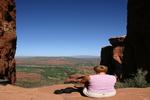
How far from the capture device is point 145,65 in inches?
738

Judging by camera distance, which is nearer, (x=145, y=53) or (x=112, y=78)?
(x=112, y=78)

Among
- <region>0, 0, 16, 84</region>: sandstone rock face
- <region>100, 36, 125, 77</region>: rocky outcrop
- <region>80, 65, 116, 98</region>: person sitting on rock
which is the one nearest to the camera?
<region>80, 65, 116, 98</region>: person sitting on rock

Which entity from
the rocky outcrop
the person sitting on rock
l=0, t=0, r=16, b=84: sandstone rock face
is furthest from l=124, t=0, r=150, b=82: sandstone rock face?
the rocky outcrop

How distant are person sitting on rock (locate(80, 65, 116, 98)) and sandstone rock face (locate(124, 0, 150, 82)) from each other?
884 cm

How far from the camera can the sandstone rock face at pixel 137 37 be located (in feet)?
62.8

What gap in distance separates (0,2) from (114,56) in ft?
98.1

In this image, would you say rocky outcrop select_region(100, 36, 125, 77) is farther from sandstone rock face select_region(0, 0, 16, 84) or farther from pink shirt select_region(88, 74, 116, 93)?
pink shirt select_region(88, 74, 116, 93)

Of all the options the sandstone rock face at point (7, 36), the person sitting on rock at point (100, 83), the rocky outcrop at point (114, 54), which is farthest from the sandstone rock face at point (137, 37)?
the rocky outcrop at point (114, 54)

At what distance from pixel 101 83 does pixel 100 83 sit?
31mm

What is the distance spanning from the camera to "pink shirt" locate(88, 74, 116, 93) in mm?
8383

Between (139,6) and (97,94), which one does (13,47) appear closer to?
(139,6)

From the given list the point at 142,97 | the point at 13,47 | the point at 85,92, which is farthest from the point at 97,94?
the point at 13,47

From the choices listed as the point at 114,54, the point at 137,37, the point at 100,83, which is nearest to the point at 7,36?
the point at 137,37

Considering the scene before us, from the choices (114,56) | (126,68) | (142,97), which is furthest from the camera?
(114,56)
